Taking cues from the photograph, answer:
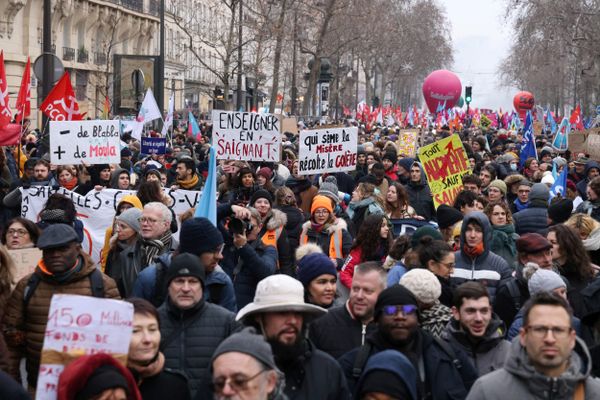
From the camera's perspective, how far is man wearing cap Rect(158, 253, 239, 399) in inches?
213

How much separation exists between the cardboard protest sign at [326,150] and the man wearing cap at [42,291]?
22.5ft

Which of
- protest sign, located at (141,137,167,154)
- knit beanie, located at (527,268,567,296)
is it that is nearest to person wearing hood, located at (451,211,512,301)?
knit beanie, located at (527,268,567,296)

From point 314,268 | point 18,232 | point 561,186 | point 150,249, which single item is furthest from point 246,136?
point 314,268

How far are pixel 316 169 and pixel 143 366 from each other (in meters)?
8.57

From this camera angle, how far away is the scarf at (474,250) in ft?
25.0

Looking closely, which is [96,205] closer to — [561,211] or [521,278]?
[561,211]

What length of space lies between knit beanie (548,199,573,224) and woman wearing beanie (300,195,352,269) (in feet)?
7.18

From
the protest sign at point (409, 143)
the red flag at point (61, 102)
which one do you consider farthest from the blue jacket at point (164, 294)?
the protest sign at point (409, 143)

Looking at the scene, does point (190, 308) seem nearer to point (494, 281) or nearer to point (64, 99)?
point (494, 281)

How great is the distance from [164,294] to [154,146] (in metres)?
12.9

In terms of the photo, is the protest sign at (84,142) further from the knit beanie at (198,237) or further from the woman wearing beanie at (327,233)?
the knit beanie at (198,237)

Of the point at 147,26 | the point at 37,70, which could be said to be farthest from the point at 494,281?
the point at 147,26

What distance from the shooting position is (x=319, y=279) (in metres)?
6.28

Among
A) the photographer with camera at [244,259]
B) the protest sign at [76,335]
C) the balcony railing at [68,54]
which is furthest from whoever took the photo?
the balcony railing at [68,54]
